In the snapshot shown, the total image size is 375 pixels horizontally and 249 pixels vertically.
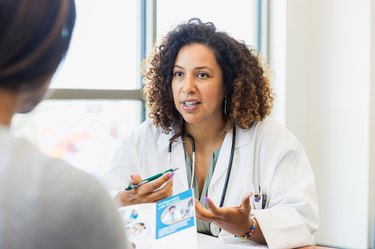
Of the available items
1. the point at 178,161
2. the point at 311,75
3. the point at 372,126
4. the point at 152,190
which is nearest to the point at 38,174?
the point at 152,190

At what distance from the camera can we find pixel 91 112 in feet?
8.32

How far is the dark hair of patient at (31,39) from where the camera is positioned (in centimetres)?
54

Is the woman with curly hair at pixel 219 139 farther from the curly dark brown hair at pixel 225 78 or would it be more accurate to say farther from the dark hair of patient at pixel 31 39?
the dark hair of patient at pixel 31 39

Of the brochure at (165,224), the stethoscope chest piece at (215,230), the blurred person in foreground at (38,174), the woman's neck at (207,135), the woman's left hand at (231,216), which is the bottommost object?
the stethoscope chest piece at (215,230)

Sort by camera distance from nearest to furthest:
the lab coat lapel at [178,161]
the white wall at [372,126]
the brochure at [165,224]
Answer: the brochure at [165,224], the lab coat lapel at [178,161], the white wall at [372,126]

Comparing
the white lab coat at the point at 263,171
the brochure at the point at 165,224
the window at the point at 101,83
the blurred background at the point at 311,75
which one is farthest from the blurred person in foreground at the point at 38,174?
the blurred background at the point at 311,75

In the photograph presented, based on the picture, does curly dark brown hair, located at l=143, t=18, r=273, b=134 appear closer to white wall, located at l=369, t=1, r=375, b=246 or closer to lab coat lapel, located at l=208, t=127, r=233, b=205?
lab coat lapel, located at l=208, t=127, r=233, b=205

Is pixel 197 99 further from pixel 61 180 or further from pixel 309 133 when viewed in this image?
pixel 309 133

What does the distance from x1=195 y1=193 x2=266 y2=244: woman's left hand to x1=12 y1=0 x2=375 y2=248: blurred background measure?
113cm

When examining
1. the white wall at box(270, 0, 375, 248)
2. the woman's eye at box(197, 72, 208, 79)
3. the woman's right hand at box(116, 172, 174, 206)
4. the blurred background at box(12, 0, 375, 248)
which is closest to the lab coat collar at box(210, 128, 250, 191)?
the woman's eye at box(197, 72, 208, 79)

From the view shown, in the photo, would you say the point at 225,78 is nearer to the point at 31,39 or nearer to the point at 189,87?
the point at 189,87

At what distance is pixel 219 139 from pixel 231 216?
466 mm

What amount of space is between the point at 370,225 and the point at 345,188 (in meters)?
0.26

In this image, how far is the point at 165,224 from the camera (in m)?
1.26
